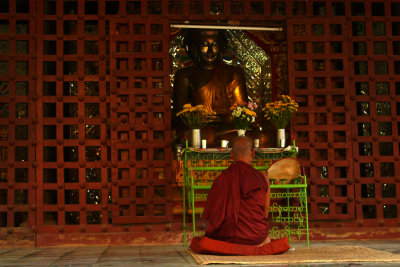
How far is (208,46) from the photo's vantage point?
8719 millimetres

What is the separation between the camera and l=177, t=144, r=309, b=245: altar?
6.62 metres

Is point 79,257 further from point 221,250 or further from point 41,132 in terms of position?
point 41,132

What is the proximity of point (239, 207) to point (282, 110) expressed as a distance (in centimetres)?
214

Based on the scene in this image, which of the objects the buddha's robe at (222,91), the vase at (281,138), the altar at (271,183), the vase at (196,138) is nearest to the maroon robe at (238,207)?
the altar at (271,183)

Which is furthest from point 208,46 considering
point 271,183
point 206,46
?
point 271,183

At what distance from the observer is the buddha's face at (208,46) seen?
342 inches

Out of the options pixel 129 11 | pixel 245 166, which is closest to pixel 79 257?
pixel 245 166

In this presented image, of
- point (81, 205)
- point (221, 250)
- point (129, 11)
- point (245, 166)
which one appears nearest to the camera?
point (221, 250)

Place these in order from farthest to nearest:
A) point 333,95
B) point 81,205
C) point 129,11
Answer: point 129,11, point 333,95, point 81,205

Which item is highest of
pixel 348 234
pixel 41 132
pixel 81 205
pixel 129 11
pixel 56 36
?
pixel 129 11

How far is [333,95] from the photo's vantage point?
7.34 metres

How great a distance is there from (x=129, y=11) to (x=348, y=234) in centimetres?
466

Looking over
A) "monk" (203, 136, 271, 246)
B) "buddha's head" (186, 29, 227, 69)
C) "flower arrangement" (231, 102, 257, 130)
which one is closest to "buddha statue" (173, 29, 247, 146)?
"buddha's head" (186, 29, 227, 69)

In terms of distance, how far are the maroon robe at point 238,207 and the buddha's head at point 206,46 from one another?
3.87m
